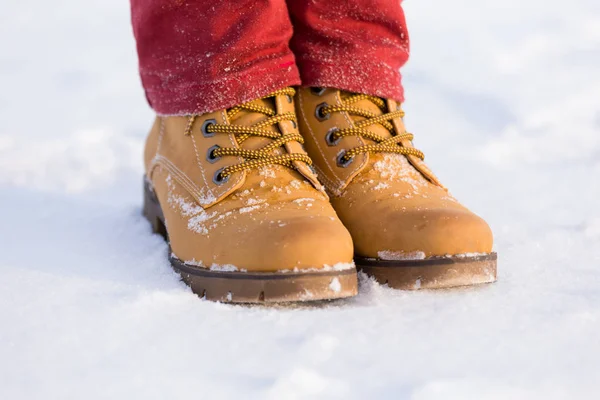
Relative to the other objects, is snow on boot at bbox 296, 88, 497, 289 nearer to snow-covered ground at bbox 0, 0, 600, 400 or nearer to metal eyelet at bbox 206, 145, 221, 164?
snow-covered ground at bbox 0, 0, 600, 400

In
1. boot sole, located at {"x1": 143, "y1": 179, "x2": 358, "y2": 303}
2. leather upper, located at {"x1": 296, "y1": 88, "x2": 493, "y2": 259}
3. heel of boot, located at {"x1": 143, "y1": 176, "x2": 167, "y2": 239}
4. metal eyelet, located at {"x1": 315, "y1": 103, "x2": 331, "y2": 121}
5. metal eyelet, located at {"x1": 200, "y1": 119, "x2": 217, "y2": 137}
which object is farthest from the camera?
heel of boot, located at {"x1": 143, "y1": 176, "x2": 167, "y2": 239}

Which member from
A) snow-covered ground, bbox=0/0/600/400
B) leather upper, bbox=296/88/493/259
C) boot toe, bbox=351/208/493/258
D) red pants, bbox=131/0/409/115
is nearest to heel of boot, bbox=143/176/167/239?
snow-covered ground, bbox=0/0/600/400

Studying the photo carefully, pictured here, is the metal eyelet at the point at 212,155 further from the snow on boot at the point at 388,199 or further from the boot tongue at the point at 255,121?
the snow on boot at the point at 388,199

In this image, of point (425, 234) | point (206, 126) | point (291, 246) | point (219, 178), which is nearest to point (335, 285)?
point (291, 246)

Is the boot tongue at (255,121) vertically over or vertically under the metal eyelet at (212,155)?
over

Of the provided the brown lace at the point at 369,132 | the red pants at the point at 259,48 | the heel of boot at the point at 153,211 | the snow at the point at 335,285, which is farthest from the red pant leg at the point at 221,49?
the snow at the point at 335,285

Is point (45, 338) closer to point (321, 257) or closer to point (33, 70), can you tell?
point (321, 257)

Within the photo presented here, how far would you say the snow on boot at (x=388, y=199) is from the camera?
1.23 m

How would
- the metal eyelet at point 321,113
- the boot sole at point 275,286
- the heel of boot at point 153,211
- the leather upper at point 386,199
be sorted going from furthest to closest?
the heel of boot at point 153,211, the metal eyelet at point 321,113, the leather upper at point 386,199, the boot sole at point 275,286

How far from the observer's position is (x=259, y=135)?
1331mm

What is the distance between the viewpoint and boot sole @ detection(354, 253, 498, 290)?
1218 mm

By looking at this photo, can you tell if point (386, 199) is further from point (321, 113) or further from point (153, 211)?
point (153, 211)

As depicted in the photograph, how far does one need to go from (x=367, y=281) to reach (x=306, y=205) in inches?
6.6

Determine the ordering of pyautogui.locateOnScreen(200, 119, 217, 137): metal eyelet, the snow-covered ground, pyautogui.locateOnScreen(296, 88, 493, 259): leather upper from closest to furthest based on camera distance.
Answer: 1. the snow-covered ground
2. pyautogui.locateOnScreen(296, 88, 493, 259): leather upper
3. pyautogui.locateOnScreen(200, 119, 217, 137): metal eyelet
